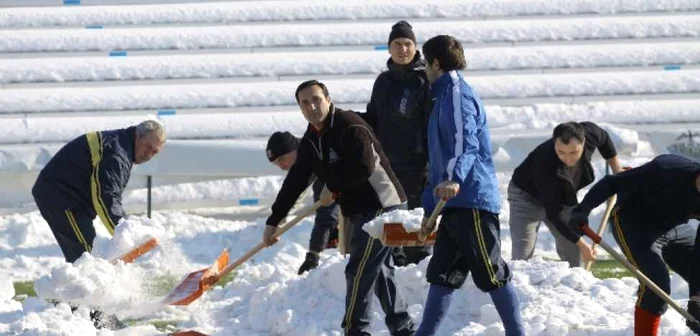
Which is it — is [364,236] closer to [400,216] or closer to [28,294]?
[400,216]

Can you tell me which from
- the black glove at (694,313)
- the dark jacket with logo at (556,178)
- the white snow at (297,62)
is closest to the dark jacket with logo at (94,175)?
the dark jacket with logo at (556,178)

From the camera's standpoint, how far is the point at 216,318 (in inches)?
303

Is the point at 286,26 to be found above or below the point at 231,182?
above

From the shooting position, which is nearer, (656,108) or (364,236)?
(364,236)

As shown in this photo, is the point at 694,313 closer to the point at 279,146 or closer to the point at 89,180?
the point at 279,146

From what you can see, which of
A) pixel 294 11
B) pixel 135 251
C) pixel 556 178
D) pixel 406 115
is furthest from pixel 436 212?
pixel 294 11

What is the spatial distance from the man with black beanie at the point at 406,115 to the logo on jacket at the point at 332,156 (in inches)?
64.7

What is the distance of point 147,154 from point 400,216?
5.80ft

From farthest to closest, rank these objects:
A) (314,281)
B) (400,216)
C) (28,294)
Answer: (28,294) < (314,281) < (400,216)

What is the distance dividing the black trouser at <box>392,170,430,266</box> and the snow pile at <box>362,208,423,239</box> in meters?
1.76

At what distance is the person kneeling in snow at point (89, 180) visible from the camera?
7598 millimetres

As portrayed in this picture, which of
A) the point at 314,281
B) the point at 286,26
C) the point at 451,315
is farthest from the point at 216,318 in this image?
the point at 286,26

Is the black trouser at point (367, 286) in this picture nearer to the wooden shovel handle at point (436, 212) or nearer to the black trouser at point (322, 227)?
the wooden shovel handle at point (436, 212)

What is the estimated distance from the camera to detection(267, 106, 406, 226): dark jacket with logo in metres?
6.48
